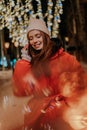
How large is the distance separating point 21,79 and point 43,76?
0.15 metres

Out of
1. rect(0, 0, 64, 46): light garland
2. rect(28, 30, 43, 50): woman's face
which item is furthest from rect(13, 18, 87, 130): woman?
rect(0, 0, 64, 46): light garland

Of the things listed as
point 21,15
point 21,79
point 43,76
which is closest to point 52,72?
point 43,76

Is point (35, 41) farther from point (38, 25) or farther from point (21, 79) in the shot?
point (21, 79)

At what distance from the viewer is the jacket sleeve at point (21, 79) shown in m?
2.31

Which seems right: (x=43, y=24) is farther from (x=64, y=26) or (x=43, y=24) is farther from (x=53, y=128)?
(x=53, y=128)

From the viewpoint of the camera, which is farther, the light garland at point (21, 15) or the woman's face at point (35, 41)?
the light garland at point (21, 15)

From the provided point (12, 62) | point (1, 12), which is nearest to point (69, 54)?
point (12, 62)

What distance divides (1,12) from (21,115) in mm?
768

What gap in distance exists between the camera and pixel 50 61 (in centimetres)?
230

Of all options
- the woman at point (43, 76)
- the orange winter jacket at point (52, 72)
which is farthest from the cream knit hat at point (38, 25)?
the orange winter jacket at point (52, 72)

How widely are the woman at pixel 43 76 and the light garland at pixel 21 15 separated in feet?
0.41

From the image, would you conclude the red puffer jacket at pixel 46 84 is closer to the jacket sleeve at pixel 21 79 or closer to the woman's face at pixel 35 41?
the jacket sleeve at pixel 21 79

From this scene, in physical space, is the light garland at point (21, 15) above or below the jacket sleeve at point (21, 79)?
above

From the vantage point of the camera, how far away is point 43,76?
90.4 inches
